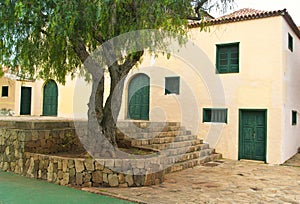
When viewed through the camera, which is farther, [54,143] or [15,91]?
[15,91]

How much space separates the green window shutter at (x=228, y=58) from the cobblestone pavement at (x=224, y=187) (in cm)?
422

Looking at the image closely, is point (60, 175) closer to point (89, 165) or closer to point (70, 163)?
point (70, 163)

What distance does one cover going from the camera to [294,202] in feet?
21.2

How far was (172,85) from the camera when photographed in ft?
45.1

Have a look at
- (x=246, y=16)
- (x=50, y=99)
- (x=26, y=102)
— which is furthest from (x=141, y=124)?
(x=26, y=102)

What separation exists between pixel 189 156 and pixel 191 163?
1.37 feet

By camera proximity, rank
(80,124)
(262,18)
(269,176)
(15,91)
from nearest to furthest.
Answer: (269,176)
(80,124)
(262,18)
(15,91)

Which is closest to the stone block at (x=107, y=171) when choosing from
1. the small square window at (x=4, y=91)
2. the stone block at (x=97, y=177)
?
the stone block at (x=97, y=177)

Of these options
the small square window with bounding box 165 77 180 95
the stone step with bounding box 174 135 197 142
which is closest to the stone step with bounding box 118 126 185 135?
the stone step with bounding box 174 135 197 142

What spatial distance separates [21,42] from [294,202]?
25.4 ft

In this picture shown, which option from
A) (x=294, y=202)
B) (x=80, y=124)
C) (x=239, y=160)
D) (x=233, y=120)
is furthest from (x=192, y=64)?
(x=294, y=202)

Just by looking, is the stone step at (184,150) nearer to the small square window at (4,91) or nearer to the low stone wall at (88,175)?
the low stone wall at (88,175)

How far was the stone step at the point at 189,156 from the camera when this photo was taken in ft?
31.7

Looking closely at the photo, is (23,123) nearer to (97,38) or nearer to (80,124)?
(80,124)
